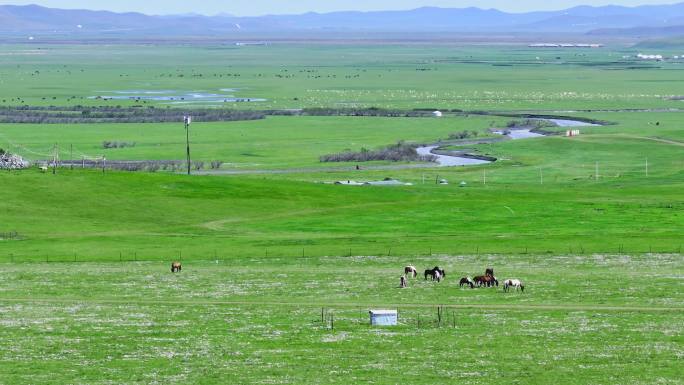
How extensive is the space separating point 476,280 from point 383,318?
1319cm

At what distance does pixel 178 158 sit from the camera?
16550 centimetres

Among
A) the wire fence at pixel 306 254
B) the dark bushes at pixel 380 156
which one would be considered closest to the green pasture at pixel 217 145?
the dark bushes at pixel 380 156

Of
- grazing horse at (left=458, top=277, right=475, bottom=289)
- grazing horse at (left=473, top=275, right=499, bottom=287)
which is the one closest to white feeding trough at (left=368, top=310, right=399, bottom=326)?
grazing horse at (left=458, top=277, right=475, bottom=289)

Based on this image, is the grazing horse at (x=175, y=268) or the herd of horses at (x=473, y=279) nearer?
the herd of horses at (x=473, y=279)

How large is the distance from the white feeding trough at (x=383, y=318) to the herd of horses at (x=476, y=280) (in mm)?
11560

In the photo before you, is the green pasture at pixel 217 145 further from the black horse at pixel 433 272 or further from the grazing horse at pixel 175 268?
the black horse at pixel 433 272

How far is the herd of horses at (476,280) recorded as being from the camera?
68.8 meters

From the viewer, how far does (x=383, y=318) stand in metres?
58.4

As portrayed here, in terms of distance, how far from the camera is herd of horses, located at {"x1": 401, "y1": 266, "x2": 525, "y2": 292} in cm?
6881

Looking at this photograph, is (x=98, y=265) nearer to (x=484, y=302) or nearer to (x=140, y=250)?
(x=140, y=250)

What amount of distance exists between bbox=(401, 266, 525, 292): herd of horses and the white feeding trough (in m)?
11.6

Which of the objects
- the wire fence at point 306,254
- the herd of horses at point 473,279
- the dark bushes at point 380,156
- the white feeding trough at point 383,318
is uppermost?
the white feeding trough at point 383,318

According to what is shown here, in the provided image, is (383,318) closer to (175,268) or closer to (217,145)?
(175,268)

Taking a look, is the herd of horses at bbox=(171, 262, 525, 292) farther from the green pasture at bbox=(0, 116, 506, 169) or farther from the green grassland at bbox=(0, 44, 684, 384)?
the green pasture at bbox=(0, 116, 506, 169)
